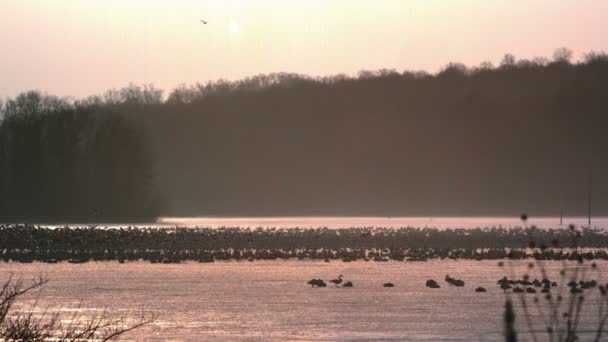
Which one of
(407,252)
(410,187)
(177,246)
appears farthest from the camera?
(410,187)

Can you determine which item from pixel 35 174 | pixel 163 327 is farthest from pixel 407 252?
pixel 35 174

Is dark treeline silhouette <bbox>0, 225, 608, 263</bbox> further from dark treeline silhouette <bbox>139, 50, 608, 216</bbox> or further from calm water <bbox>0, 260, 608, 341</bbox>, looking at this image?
dark treeline silhouette <bbox>139, 50, 608, 216</bbox>

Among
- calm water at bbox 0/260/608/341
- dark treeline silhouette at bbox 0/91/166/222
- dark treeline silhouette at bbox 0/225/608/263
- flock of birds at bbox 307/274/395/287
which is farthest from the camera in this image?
dark treeline silhouette at bbox 0/91/166/222

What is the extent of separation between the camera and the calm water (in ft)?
89.9

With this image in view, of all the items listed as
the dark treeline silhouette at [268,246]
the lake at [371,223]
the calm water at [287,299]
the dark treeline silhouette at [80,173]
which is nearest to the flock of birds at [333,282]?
the calm water at [287,299]

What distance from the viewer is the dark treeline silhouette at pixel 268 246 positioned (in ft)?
184

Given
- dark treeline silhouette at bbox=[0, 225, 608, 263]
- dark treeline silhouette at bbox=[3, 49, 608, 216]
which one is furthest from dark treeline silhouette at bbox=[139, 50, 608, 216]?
dark treeline silhouette at bbox=[0, 225, 608, 263]

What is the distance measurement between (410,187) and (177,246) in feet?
401

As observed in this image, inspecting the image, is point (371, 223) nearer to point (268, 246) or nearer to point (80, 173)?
point (80, 173)

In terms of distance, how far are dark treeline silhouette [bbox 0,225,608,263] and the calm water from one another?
3459mm

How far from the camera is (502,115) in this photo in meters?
178

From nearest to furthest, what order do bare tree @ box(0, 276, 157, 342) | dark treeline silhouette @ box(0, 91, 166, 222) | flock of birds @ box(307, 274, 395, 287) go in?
bare tree @ box(0, 276, 157, 342), flock of birds @ box(307, 274, 395, 287), dark treeline silhouette @ box(0, 91, 166, 222)

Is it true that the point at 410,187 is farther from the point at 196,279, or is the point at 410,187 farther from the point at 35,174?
the point at 196,279

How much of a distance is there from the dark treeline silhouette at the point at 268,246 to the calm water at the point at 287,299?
346 cm
